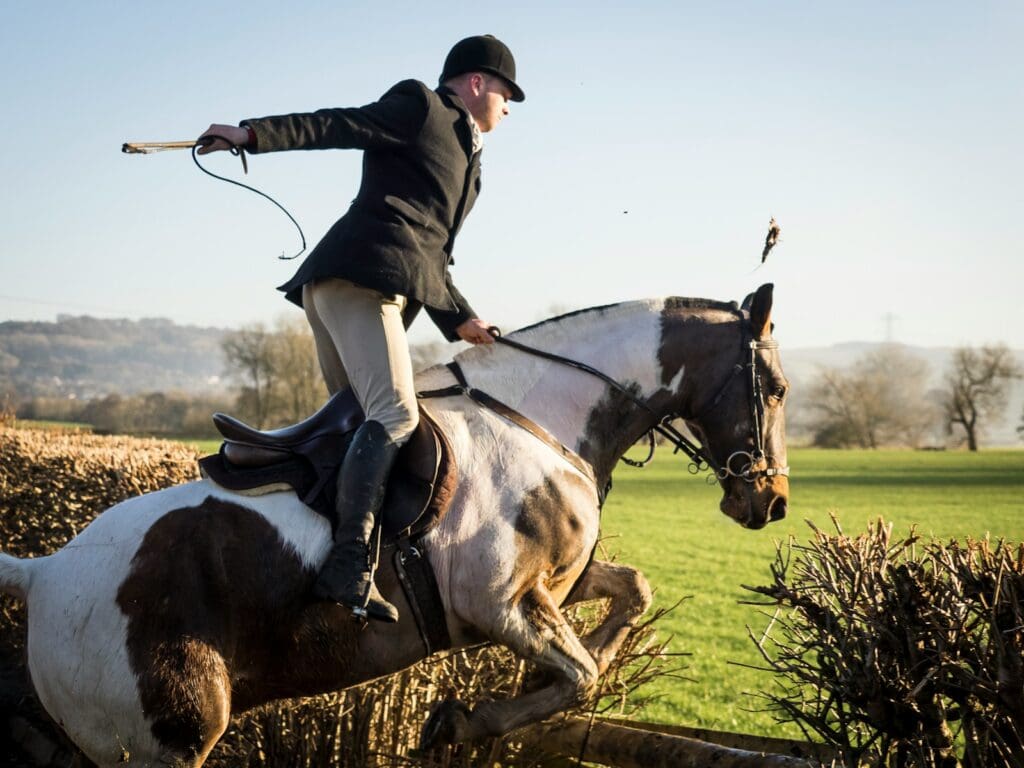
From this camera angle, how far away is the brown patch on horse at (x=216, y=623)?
3.83 metres

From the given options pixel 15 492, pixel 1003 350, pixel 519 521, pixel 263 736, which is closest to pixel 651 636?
pixel 519 521

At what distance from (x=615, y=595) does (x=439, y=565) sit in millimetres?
1105

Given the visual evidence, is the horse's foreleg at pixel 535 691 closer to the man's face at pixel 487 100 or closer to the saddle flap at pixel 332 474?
the saddle flap at pixel 332 474

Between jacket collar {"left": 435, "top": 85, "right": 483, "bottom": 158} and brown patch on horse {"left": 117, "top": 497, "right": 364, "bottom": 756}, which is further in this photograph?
jacket collar {"left": 435, "top": 85, "right": 483, "bottom": 158}

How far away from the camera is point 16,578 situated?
4.07m

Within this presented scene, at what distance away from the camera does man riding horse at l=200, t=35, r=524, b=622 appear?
12.8 feet

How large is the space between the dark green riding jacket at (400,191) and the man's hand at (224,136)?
9.4 inches

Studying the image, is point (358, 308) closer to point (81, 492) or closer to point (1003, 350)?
point (81, 492)

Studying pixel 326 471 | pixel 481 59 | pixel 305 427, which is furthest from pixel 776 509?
pixel 481 59

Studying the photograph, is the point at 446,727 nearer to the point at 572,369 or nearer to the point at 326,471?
the point at 326,471

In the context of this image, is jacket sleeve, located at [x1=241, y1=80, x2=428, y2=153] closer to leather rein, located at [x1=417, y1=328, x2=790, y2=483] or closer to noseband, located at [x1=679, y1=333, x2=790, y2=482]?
leather rein, located at [x1=417, y1=328, x2=790, y2=483]

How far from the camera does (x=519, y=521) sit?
4145 mm

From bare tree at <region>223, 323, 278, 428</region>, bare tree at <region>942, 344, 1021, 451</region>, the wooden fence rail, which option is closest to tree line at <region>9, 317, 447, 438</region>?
bare tree at <region>223, 323, 278, 428</region>

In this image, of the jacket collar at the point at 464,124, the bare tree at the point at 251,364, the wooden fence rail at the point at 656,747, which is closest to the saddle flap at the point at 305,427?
the jacket collar at the point at 464,124
